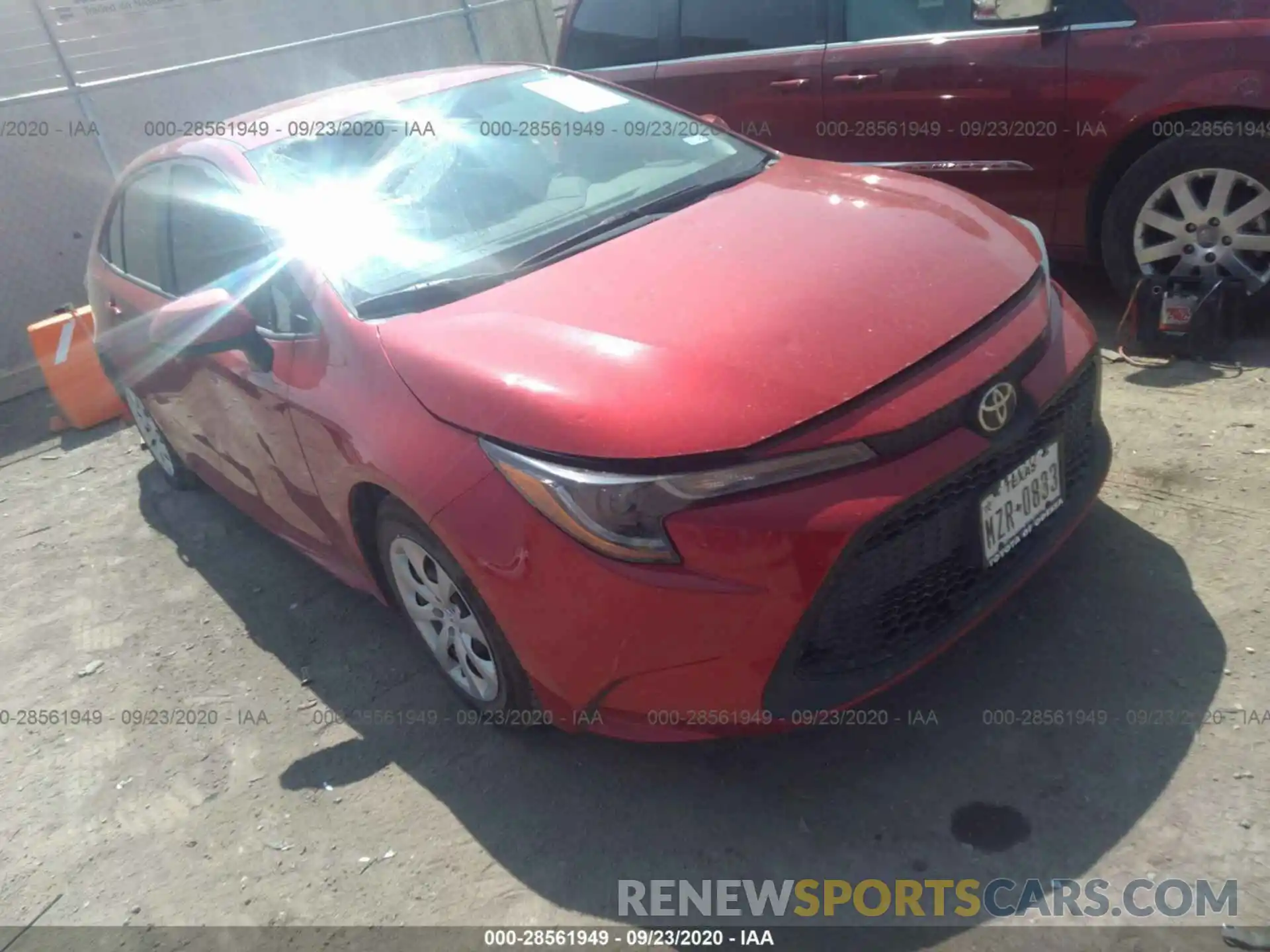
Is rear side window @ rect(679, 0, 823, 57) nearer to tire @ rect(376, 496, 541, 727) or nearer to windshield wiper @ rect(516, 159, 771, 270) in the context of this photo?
windshield wiper @ rect(516, 159, 771, 270)

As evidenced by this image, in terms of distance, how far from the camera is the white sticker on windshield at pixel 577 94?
379 centimetres

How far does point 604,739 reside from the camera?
2900 millimetres

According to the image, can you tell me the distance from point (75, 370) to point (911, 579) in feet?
18.1

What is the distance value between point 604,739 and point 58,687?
7.16 feet

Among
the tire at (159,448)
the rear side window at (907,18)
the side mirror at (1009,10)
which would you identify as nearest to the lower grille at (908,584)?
the side mirror at (1009,10)

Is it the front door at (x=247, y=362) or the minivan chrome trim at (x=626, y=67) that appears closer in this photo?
the front door at (x=247, y=362)

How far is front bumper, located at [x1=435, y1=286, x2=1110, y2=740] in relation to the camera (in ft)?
7.20

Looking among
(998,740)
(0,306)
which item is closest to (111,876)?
(998,740)

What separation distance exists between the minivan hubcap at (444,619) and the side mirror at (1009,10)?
336 centimetres

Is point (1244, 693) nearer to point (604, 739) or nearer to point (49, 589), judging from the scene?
point (604, 739)

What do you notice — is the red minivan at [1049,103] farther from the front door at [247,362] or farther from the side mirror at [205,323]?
the side mirror at [205,323]

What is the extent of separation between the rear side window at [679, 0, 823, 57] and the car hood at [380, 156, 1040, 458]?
2.33m

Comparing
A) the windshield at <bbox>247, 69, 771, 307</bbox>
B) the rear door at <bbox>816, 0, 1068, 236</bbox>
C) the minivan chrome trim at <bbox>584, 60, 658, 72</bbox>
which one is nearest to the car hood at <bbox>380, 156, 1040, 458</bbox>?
the windshield at <bbox>247, 69, 771, 307</bbox>

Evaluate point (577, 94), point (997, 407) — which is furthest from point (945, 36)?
point (997, 407)
